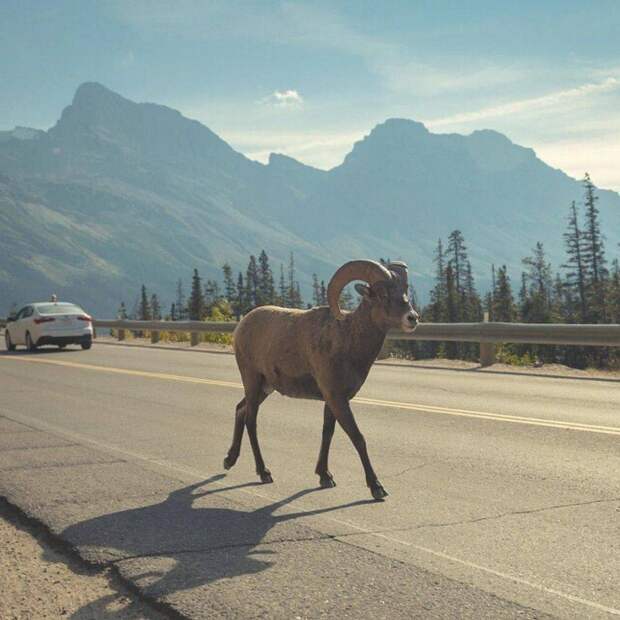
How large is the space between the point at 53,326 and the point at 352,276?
69.5 ft

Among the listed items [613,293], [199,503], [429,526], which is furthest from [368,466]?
[613,293]

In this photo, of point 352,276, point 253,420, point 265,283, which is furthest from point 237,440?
point 265,283

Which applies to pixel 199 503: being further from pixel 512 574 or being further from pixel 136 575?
pixel 512 574

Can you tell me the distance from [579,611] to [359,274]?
9.78 ft

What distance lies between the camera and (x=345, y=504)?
5891mm

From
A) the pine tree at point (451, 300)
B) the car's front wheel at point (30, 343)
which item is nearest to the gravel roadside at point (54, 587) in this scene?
the car's front wheel at point (30, 343)

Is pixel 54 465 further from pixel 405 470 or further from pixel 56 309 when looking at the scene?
pixel 56 309

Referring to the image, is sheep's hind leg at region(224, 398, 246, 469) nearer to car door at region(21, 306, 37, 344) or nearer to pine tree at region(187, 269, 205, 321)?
car door at region(21, 306, 37, 344)

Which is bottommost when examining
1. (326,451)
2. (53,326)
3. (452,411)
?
(452,411)

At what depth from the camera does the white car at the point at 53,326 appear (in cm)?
2577

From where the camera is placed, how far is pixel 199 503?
19.5 ft

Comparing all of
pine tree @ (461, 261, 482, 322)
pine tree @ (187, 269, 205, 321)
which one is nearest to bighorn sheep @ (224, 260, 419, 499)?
pine tree @ (461, 261, 482, 322)

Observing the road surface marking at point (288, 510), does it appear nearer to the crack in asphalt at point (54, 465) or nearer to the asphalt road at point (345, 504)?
the asphalt road at point (345, 504)

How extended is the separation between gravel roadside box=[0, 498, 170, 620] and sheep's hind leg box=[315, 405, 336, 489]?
210cm
